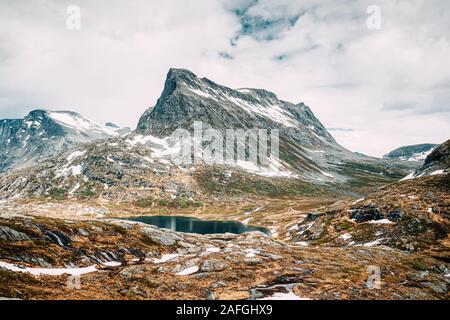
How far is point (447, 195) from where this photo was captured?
10219cm

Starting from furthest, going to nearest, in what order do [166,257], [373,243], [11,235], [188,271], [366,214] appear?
1. [366,214]
2. [373,243]
3. [166,257]
4. [188,271]
5. [11,235]

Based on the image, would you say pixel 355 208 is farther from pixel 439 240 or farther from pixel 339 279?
pixel 339 279

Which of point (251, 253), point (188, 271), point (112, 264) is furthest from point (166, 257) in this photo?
point (251, 253)

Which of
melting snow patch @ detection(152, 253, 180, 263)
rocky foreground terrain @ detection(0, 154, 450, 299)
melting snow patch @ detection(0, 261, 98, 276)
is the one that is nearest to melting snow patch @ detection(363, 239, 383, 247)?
rocky foreground terrain @ detection(0, 154, 450, 299)

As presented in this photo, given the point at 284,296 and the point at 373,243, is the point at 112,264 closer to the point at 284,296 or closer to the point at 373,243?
the point at 284,296

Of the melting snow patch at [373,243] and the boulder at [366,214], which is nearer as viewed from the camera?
the melting snow patch at [373,243]

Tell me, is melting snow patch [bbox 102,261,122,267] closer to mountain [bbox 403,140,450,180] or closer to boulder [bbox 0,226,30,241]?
boulder [bbox 0,226,30,241]

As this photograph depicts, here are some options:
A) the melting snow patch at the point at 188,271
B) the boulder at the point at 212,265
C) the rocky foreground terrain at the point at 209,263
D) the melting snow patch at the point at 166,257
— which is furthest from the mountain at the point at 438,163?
the melting snow patch at the point at 188,271

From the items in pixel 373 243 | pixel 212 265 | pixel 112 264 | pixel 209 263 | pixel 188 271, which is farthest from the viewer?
pixel 373 243

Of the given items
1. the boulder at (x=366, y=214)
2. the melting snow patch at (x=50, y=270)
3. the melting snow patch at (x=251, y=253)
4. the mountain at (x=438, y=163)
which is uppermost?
the mountain at (x=438, y=163)

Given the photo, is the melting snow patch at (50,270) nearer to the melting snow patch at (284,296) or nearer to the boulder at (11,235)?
the boulder at (11,235)

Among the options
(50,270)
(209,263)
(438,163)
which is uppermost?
(438,163)

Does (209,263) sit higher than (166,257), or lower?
higher

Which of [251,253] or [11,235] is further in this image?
[251,253]
